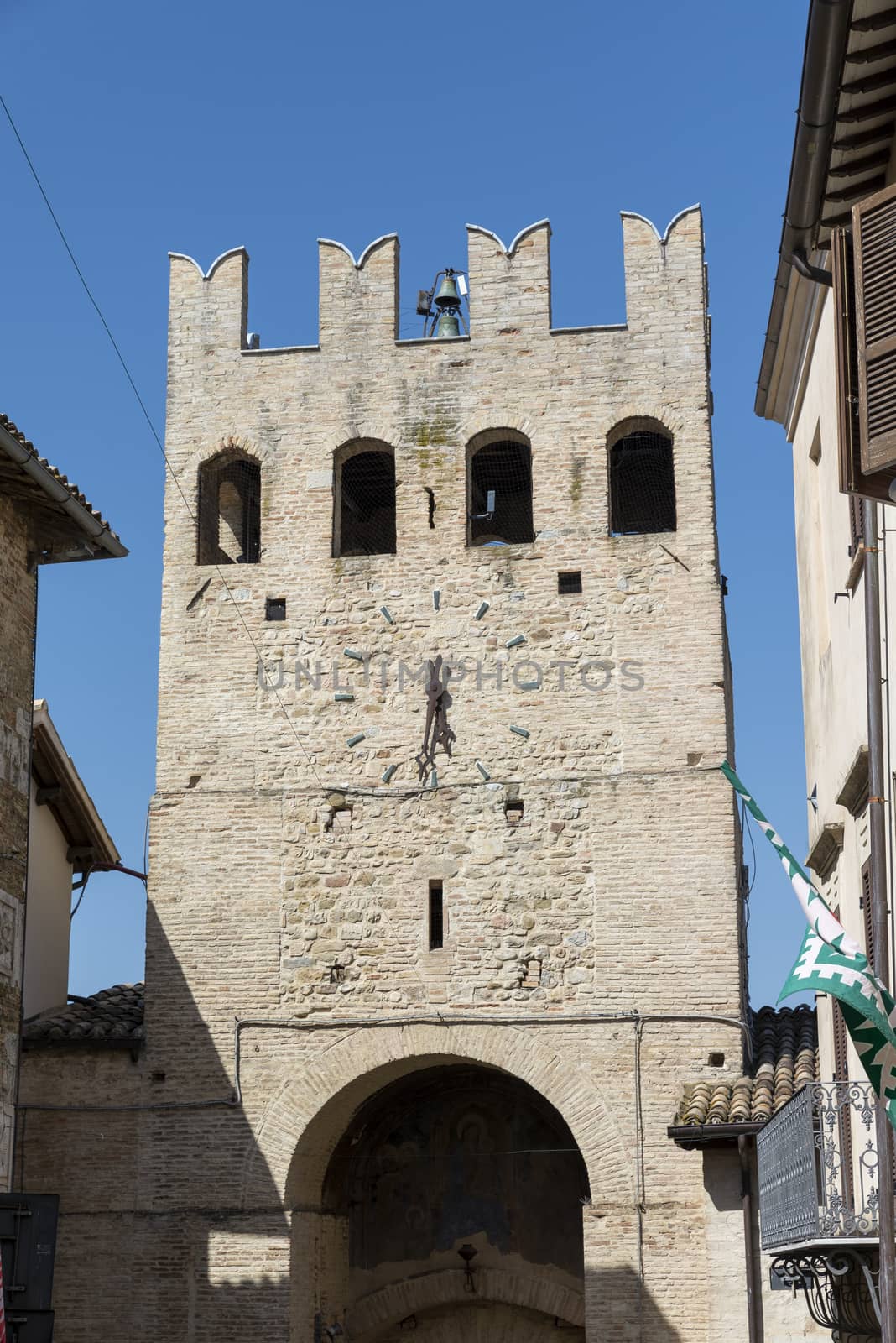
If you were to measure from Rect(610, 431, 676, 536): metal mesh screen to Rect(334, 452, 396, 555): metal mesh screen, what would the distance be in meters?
2.32

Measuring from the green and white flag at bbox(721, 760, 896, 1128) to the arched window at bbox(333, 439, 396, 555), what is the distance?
38.5 feet

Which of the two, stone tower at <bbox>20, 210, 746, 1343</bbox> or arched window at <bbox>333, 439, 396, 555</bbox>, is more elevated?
arched window at <bbox>333, 439, 396, 555</bbox>

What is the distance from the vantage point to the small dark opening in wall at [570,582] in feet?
60.2

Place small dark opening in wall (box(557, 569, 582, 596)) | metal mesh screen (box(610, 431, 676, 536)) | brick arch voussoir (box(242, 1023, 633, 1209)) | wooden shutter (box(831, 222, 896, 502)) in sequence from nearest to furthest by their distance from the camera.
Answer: wooden shutter (box(831, 222, 896, 502)) < brick arch voussoir (box(242, 1023, 633, 1209)) < small dark opening in wall (box(557, 569, 582, 596)) < metal mesh screen (box(610, 431, 676, 536))

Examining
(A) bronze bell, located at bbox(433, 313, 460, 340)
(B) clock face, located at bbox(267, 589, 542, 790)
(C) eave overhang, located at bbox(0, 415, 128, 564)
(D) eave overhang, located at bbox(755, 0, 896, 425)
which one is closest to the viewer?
(D) eave overhang, located at bbox(755, 0, 896, 425)

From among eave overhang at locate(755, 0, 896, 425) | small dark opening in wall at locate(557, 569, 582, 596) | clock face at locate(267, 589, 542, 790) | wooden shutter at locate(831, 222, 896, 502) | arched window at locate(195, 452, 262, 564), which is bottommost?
wooden shutter at locate(831, 222, 896, 502)

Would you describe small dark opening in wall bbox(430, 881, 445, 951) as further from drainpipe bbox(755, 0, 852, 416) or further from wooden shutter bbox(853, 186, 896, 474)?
wooden shutter bbox(853, 186, 896, 474)

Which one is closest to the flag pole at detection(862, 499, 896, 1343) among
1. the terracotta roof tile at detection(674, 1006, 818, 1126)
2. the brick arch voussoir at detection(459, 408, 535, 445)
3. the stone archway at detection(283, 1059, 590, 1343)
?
the terracotta roof tile at detection(674, 1006, 818, 1126)

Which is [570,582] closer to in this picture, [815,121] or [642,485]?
[642,485]

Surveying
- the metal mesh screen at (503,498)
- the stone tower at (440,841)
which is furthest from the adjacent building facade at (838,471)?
the metal mesh screen at (503,498)

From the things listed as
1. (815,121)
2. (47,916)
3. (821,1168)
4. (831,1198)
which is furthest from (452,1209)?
(815,121)

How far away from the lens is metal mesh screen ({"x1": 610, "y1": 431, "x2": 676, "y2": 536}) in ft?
64.8

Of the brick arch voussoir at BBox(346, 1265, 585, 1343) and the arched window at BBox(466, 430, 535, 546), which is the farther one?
the arched window at BBox(466, 430, 535, 546)

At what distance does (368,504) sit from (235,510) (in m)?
1.44
